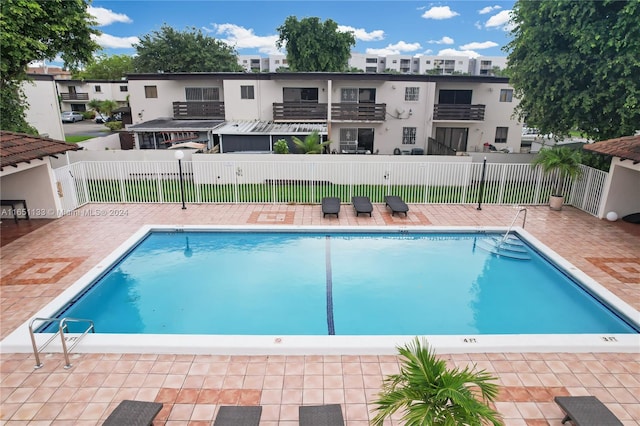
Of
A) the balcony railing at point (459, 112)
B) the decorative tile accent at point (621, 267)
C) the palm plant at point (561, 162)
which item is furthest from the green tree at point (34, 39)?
the decorative tile accent at point (621, 267)

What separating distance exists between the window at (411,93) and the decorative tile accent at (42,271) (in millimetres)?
21845

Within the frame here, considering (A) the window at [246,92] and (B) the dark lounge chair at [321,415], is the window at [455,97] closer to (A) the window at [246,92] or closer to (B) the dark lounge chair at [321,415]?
(A) the window at [246,92]

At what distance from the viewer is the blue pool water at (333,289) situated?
8.59m

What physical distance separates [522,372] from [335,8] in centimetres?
4523

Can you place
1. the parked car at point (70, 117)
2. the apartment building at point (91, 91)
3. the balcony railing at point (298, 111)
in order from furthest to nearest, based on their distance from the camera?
1. the apartment building at point (91, 91)
2. the parked car at point (70, 117)
3. the balcony railing at point (298, 111)

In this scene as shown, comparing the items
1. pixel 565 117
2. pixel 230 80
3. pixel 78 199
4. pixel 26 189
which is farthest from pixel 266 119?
pixel 565 117

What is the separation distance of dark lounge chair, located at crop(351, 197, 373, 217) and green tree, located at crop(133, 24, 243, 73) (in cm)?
3520

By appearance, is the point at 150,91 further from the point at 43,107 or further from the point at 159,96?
the point at 43,107

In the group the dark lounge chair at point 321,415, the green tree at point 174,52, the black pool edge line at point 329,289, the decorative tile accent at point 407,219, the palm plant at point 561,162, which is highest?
the green tree at point 174,52

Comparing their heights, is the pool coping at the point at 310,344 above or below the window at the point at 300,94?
below

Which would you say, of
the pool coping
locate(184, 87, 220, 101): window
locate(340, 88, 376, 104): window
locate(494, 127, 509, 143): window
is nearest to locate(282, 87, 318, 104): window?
locate(340, 88, 376, 104): window

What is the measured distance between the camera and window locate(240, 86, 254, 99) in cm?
2602

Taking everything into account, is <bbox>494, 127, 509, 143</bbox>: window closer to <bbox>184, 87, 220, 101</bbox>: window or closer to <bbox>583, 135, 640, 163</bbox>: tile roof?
<bbox>583, 135, 640, 163</bbox>: tile roof

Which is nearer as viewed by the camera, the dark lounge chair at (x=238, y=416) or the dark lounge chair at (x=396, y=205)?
the dark lounge chair at (x=238, y=416)
